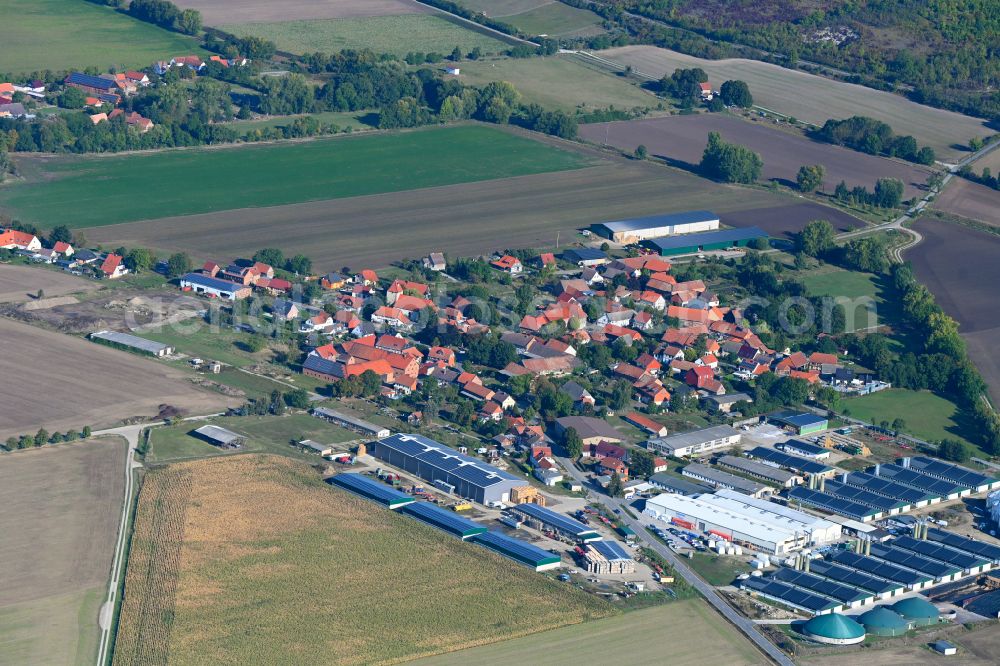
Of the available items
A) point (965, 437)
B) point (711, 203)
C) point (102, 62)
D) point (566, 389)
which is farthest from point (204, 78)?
point (965, 437)

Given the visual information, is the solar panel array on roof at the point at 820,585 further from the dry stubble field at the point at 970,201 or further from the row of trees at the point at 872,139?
the row of trees at the point at 872,139

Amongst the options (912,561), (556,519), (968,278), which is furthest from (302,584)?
(968,278)

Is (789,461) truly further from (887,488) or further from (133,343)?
(133,343)

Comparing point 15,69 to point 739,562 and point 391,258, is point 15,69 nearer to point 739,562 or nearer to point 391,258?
point 391,258

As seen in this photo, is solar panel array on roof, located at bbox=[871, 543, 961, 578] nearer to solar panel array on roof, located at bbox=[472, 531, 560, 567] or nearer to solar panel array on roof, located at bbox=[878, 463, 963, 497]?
solar panel array on roof, located at bbox=[878, 463, 963, 497]

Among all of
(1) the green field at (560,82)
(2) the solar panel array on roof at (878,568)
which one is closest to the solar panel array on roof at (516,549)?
(2) the solar panel array on roof at (878,568)

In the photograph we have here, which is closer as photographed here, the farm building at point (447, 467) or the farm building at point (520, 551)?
the farm building at point (520, 551)

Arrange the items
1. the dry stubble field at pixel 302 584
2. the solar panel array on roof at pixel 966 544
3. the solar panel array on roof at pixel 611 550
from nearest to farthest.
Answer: the dry stubble field at pixel 302 584 → the solar panel array on roof at pixel 611 550 → the solar panel array on roof at pixel 966 544

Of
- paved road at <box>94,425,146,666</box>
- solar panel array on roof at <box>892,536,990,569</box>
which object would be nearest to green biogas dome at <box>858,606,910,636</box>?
solar panel array on roof at <box>892,536,990,569</box>
